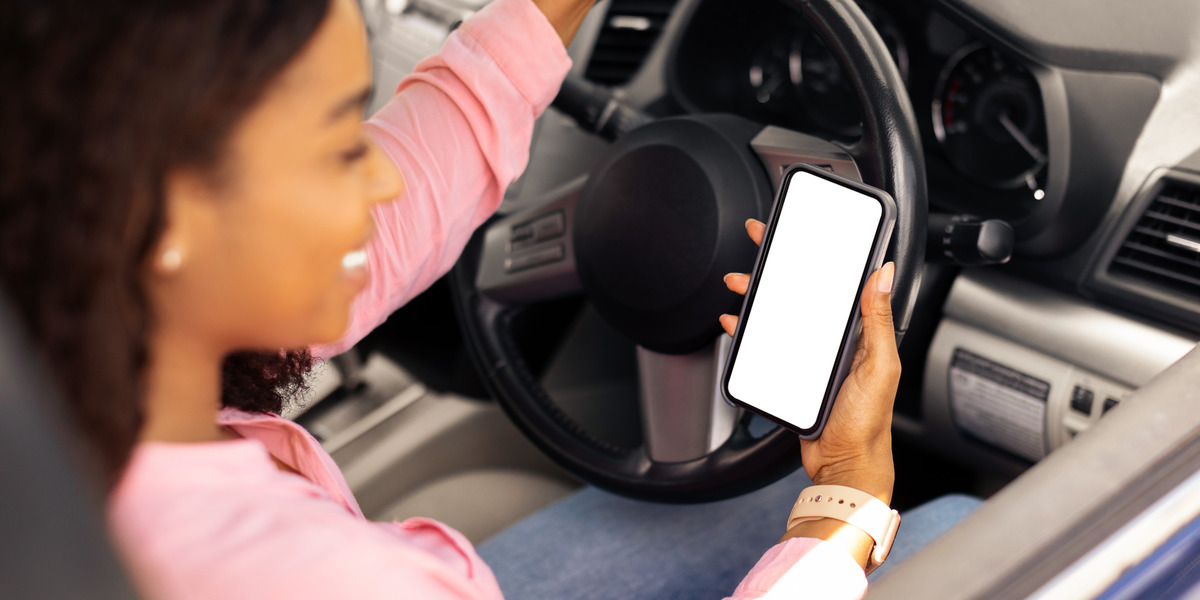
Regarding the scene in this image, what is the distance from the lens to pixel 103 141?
38cm

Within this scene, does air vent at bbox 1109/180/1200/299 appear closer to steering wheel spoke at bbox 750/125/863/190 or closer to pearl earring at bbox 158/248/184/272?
steering wheel spoke at bbox 750/125/863/190

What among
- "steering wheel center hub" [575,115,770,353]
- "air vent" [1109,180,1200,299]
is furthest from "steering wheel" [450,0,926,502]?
"air vent" [1109,180,1200,299]

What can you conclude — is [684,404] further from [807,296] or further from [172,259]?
[172,259]

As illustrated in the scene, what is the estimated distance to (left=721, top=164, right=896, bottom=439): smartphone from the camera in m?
0.72

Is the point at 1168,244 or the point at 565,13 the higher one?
the point at 565,13

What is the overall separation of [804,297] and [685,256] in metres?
0.18

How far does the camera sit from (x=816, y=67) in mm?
1259

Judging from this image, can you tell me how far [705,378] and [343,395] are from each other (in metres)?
0.75

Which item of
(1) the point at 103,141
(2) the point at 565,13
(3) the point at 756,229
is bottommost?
(3) the point at 756,229

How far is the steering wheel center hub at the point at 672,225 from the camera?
0.88 meters

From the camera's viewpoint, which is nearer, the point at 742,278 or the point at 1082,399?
the point at 742,278

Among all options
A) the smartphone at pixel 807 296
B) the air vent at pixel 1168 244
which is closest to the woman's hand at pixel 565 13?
the smartphone at pixel 807 296

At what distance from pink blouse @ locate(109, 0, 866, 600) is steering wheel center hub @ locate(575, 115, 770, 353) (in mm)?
132

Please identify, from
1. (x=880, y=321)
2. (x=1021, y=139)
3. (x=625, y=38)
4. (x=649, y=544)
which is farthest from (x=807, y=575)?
(x=625, y=38)
